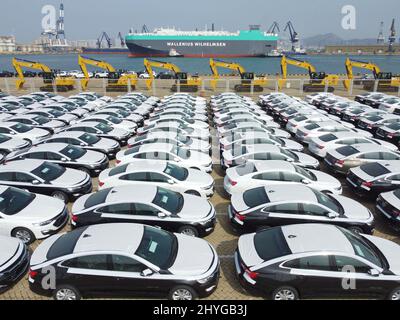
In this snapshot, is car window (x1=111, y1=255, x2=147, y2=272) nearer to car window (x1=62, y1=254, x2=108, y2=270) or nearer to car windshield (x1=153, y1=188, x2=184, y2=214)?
car window (x1=62, y1=254, x2=108, y2=270)

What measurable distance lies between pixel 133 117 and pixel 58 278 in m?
Answer: 14.0

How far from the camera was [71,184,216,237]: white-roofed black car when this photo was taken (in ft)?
26.8

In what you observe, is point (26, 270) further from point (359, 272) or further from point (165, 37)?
point (165, 37)

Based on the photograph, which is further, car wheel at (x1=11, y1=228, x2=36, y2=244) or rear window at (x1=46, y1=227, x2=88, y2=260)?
car wheel at (x1=11, y1=228, x2=36, y2=244)

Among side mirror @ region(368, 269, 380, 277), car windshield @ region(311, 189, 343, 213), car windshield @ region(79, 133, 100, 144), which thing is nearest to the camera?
side mirror @ region(368, 269, 380, 277)

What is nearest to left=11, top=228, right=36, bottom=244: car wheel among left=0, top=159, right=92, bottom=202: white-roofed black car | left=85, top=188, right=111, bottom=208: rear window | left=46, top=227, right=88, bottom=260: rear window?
left=85, top=188, right=111, bottom=208: rear window

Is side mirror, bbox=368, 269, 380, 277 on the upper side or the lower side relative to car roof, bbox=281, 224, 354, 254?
lower

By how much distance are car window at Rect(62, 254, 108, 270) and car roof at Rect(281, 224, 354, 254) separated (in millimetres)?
3630

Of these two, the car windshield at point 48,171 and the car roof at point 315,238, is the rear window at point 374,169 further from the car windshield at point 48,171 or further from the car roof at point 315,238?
the car windshield at point 48,171

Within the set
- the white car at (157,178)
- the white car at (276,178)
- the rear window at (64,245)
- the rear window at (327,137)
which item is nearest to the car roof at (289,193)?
the white car at (276,178)

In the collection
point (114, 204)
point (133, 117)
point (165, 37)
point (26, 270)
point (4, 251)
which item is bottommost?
point (26, 270)

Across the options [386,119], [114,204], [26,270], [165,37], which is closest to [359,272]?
[114,204]

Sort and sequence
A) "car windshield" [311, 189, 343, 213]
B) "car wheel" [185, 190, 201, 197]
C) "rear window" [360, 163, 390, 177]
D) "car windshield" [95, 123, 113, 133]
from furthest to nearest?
"car windshield" [95, 123, 113, 133]
"rear window" [360, 163, 390, 177]
"car wheel" [185, 190, 201, 197]
"car windshield" [311, 189, 343, 213]

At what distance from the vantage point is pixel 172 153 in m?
12.0
